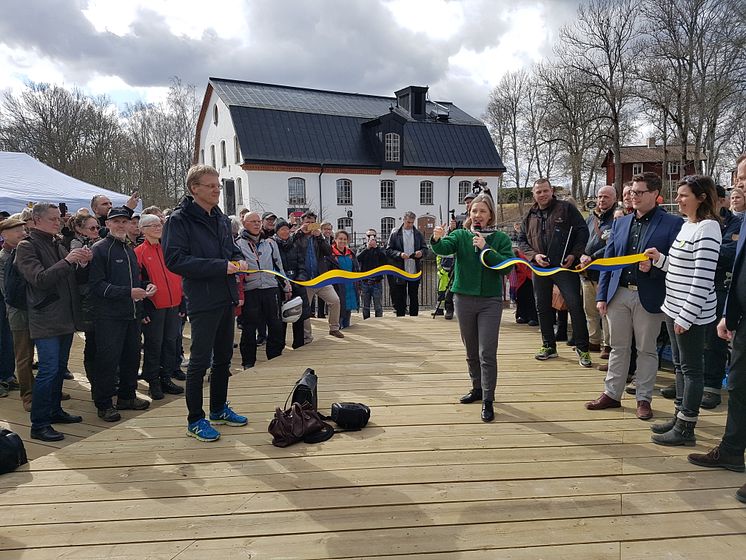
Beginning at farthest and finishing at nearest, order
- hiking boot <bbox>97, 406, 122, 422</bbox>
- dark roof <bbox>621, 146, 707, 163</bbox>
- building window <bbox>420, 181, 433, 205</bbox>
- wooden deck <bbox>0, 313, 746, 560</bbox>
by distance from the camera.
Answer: dark roof <bbox>621, 146, 707, 163</bbox>
building window <bbox>420, 181, 433, 205</bbox>
hiking boot <bbox>97, 406, 122, 422</bbox>
wooden deck <bbox>0, 313, 746, 560</bbox>

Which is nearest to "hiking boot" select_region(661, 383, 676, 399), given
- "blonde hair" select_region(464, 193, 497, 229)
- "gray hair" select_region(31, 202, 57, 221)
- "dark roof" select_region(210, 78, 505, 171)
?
"blonde hair" select_region(464, 193, 497, 229)

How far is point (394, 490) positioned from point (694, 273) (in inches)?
94.6

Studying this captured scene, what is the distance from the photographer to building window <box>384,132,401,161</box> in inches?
1378

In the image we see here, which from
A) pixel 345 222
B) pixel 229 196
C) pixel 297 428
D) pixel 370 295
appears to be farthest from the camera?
pixel 345 222

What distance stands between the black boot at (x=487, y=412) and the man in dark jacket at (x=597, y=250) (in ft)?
7.37

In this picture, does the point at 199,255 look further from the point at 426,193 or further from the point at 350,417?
the point at 426,193

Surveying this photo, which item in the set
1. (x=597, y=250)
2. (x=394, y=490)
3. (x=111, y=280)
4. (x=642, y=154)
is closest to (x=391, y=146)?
(x=642, y=154)

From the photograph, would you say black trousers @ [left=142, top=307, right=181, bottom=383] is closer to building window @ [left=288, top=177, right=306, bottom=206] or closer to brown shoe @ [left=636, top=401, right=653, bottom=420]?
brown shoe @ [left=636, top=401, right=653, bottom=420]

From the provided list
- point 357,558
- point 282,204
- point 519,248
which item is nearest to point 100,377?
point 357,558

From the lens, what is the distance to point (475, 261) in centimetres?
416

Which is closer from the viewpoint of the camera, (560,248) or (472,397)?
(472,397)

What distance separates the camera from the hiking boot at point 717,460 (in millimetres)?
3156

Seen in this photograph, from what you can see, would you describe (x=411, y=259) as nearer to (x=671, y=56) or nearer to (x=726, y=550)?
(x=726, y=550)

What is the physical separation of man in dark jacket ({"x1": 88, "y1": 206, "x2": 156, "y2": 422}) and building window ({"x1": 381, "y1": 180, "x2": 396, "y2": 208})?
31.8 metres
